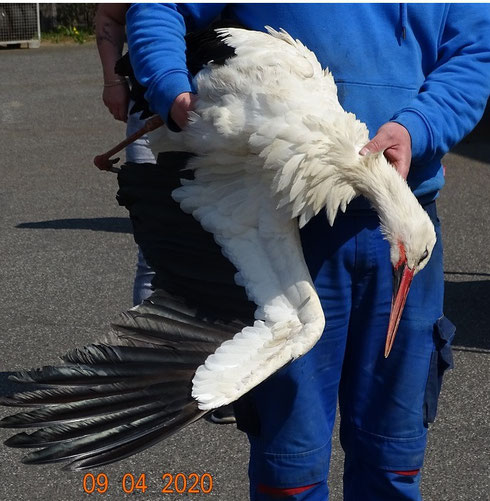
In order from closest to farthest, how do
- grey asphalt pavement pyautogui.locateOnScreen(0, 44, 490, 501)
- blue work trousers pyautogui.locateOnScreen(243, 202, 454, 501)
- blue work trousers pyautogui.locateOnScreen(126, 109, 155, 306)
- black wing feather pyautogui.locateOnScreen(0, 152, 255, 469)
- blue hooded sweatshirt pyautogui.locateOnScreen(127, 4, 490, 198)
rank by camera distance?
black wing feather pyautogui.locateOnScreen(0, 152, 255, 469) → blue hooded sweatshirt pyautogui.locateOnScreen(127, 4, 490, 198) → blue work trousers pyautogui.locateOnScreen(243, 202, 454, 501) → grey asphalt pavement pyautogui.locateOnScreen(0, 44, 490, 501) → blue work trousers pyautogui.locateOnScreen(126, 109, 155, 306)

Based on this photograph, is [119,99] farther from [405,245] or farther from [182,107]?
[405,245]

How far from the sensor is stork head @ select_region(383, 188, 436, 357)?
256cm

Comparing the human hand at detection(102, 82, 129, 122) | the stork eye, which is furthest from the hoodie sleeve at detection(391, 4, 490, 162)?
the human hand at detection(102, 82, 129, 122)

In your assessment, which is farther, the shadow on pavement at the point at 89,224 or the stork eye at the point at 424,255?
the shadow on pavement at the point at 89,224

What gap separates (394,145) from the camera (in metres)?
2.49

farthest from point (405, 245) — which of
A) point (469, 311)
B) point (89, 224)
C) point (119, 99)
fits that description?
point (89, 224)

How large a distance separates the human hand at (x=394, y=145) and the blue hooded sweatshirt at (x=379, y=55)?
1.1 inches

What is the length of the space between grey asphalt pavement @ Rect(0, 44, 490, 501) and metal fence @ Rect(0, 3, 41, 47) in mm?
3321

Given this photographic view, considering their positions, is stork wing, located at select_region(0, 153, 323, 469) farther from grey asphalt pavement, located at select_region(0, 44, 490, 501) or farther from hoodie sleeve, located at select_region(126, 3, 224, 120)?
grey asphalt pavement, located at select_region(0, 44, 490, 501)

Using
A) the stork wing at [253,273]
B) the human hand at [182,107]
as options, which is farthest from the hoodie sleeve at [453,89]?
the human hand at [182,107]

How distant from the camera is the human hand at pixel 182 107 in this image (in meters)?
2.54
